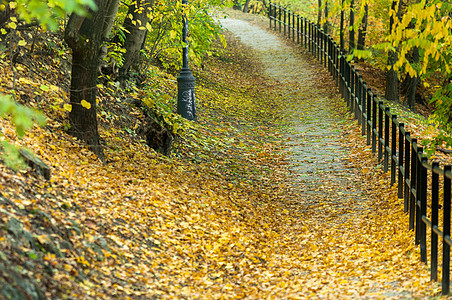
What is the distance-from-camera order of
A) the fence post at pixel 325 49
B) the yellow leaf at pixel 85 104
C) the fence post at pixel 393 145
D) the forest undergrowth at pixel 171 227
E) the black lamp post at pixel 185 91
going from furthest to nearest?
the fence post at pixel 325 49
the black lamp post at pixel 185 91
the fence post at pixel 393 145
the yellow leaf at pixel 85 104
the forest undergrowth at pixel 171 227

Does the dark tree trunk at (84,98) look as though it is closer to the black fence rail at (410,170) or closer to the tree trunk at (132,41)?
the tree trunk at (132,41)

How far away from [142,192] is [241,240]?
1.47 m

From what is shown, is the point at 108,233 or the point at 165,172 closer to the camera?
the point at 108,233

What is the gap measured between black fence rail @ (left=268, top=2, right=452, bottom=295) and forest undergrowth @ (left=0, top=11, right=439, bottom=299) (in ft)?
0.99

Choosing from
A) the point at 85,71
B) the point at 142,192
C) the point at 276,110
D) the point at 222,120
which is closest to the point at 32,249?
the point at 142,192

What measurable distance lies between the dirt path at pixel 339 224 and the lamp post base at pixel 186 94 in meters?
2.54

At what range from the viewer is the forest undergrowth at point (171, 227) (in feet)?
15.3

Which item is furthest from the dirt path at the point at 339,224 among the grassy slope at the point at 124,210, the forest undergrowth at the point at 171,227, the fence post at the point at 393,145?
the grassy slope at the point at 124,210

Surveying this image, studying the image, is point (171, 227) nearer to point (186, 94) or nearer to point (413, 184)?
point (413, 184)

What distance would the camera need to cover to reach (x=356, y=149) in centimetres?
1148

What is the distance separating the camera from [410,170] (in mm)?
9469

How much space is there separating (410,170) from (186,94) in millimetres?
5211

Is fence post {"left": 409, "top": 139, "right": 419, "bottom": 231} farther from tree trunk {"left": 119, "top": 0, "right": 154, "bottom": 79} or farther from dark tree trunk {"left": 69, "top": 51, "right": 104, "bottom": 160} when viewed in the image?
tree trunk {"left": 119, "top": 0, "right": 154, "bottom": 79}

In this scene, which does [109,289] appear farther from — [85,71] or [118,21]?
[118,21]
